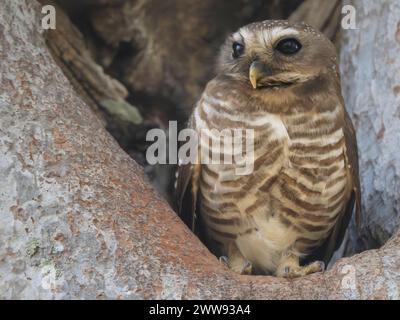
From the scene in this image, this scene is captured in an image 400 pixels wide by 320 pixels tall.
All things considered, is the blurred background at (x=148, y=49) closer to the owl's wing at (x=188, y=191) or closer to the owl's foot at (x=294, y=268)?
the owl's wing at (x=188, y=191)

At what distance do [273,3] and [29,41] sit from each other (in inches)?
78.6

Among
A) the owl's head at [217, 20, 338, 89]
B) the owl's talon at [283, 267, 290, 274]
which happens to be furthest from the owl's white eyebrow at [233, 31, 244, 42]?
the owl's talon at [283, 267, 290, 274]

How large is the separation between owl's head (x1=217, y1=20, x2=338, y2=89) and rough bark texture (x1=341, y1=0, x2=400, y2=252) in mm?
428

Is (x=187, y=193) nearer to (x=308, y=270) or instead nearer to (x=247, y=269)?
(x=247, y=269)

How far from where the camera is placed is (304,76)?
415cm

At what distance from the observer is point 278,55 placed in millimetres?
4129

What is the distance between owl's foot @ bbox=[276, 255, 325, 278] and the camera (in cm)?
384

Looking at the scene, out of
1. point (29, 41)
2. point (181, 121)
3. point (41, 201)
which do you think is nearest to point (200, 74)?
point (181, 121)

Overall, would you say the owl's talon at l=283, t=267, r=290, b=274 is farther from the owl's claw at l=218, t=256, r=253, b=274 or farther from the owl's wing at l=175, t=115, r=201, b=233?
the owl's wing at l=175, t=115, r=201, b=233

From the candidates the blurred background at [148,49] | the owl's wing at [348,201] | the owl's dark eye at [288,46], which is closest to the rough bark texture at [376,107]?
the owl's wing at [348,201]

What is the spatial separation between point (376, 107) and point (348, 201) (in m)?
0.66

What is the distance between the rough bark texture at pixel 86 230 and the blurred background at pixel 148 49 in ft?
3.64

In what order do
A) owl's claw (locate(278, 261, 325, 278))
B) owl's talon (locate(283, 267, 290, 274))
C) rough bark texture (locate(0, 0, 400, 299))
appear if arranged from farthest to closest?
A: owl's talon (locate(283, 267, 290, 274)) → owl's claw (locate(278, 261, 325, 278)) → rough bark texture (locate(0, 0, 400, 299))

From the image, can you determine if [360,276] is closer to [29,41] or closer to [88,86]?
[29,41]
